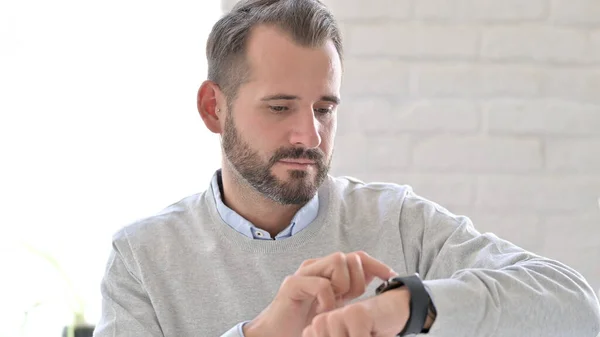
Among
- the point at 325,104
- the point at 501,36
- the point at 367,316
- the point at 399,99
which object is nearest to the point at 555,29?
the point at 501,36

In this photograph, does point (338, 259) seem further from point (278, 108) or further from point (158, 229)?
point (158, 229)

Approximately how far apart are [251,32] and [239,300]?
0.52 meters

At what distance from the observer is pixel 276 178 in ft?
5.40

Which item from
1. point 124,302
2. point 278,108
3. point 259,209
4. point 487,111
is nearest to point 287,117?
point 278,108

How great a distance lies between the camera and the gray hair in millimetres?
1666

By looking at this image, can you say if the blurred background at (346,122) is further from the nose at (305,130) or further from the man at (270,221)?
the nose at (305,130)

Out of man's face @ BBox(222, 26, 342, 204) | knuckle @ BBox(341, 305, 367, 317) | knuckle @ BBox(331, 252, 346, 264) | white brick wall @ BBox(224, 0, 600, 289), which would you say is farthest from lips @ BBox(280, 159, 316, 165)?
white brick wall @ BBox(224, 0, 600, 289)

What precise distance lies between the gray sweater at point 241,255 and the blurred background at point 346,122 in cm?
62

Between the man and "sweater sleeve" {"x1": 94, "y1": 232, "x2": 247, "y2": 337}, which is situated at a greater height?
the man

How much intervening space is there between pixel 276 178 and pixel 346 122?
0.73m

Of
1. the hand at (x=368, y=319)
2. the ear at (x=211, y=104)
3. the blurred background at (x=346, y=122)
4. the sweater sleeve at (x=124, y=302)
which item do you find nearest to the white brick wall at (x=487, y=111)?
the blurred background at (x=346, y=122)

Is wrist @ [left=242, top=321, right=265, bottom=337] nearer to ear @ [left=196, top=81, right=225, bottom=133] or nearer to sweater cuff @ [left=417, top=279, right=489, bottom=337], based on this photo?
sweater cuff @ [left=417, top=279, right=489, bottom=337]

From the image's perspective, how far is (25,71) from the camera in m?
2.49

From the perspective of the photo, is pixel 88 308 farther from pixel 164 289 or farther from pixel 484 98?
pixel 484 98
